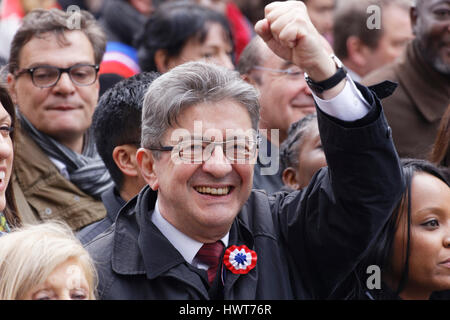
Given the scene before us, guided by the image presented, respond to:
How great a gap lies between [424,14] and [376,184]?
2762 millimetres

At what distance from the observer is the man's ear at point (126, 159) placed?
4.01m

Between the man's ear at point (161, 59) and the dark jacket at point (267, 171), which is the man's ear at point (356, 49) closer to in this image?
the man's ear at point (161, 59)

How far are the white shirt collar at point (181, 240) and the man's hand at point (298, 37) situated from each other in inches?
29.3

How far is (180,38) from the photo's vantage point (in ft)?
18.5

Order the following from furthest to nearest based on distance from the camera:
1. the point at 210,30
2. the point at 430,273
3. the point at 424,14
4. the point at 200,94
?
the point at 210,30 < the point at 424,14 < the point at 430,273 < the point at 200,94

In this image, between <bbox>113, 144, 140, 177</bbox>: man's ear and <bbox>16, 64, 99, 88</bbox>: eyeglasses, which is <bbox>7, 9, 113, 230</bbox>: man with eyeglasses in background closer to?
<bbox>16, 64, 99, 88</bbox>: eyeglasses

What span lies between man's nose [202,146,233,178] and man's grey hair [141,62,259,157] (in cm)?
18

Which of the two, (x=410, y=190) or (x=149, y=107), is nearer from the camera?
(x=149, y=107)

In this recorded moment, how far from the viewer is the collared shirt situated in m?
3.04

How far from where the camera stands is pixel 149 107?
3.07 meters

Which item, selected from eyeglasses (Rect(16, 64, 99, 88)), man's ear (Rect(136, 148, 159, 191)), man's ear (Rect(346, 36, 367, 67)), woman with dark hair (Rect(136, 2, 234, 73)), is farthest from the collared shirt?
man's ear (Rect(346, 36, 367, 67))

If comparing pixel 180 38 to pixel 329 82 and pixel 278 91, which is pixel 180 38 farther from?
pixel 329 82
